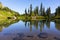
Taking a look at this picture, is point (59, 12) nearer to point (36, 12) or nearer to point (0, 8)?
point (36, 12)

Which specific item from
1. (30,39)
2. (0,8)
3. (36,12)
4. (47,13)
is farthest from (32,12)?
(30,39)

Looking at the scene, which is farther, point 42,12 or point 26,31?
point 42,12

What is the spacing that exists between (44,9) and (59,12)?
20.1 meters

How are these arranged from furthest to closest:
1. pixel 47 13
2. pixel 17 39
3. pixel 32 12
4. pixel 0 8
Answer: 1. pixel 0 8
2. pixel 32 12
3. pixel 47 13
4. pixel 17 39

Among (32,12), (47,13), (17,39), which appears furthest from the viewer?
(32,12)

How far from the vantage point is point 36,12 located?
16012cm

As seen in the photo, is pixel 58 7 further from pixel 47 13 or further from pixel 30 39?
pixel 30 39

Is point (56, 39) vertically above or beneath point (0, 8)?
beneath

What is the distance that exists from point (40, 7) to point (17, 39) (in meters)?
144

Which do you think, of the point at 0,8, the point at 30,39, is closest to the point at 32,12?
the point at 0,8

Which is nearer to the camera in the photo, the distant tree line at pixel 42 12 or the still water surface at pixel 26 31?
the still water surface at pixel 26 31

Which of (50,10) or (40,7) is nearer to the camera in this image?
(50,10)

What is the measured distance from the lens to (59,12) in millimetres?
149625

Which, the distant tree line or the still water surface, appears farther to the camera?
the distant tree line
